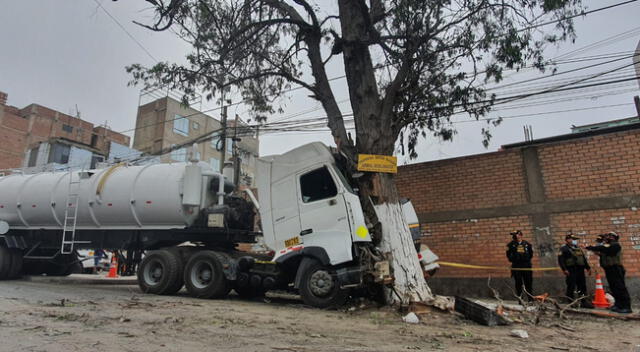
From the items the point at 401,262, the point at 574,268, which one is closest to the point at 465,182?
the point at 574,268

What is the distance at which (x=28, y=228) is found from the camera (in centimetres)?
1062

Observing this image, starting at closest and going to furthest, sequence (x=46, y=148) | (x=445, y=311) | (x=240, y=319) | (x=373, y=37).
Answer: (x=240, y=319) < (x=445, y=311) < (x=373, y=37) < (x=46, y=148)

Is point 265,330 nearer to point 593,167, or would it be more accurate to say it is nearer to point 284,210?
point 284,210

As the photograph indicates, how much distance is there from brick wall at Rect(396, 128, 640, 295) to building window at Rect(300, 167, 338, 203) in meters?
4.06

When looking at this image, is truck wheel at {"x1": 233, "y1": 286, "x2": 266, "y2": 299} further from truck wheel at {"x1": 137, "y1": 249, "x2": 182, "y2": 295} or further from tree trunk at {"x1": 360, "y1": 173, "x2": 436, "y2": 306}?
tree trunk at {"x1": 360, "y1": 173, "x2": 436, "y2": 306}

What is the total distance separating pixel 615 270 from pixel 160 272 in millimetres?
8883

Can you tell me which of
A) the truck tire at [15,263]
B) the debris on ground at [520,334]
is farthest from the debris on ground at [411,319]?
the truck tire at [15,263]

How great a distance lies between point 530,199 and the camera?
890 cm

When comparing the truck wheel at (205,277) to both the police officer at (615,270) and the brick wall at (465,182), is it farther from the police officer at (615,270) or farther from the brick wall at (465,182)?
the police officer at (615,270)

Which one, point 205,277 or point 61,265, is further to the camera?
point 61,265

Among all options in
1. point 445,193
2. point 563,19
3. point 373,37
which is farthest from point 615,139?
point 373,37

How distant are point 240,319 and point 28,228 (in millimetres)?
8555

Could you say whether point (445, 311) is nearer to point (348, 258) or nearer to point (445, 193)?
point (348, 258)

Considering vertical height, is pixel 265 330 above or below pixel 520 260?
below
